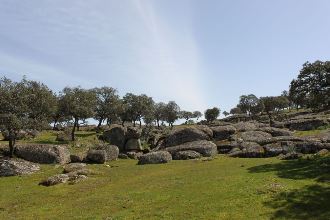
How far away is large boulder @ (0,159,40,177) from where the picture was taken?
5775 centimetres

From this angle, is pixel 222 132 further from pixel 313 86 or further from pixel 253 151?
pixel 313 86

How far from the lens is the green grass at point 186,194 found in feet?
110

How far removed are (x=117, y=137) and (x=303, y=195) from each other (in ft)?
202

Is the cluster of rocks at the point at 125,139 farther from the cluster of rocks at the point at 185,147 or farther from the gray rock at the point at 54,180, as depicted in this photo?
the gray rock at the point at 54,180

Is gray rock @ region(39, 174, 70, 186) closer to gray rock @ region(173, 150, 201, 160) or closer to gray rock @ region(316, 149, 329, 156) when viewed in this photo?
gray rock @ region(173, 150, 201, 160)

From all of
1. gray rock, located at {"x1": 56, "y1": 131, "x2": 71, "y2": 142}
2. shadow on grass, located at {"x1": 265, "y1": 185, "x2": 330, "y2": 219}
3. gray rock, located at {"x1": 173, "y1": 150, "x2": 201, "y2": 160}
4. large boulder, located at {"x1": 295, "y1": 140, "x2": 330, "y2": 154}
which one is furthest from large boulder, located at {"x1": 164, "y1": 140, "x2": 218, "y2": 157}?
shadow on grass, located at {"x1": 265, "y1": 185, "x2": 330, "y2": 219}

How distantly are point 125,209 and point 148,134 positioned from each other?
83.6 metres

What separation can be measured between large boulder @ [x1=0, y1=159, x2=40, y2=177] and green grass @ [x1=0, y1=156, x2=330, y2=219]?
269 centimetres

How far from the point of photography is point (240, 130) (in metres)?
96.4

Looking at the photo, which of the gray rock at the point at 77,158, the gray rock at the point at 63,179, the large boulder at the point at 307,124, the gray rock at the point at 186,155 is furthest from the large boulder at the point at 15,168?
the large boulder at the point at 307,124

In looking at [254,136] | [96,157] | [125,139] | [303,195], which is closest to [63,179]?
[96,157]

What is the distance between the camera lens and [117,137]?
9375cm

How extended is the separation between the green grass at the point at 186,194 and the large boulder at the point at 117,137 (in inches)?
1387

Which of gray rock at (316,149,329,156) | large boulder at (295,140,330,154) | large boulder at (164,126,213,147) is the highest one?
large boulder at (164,126,213,147)
